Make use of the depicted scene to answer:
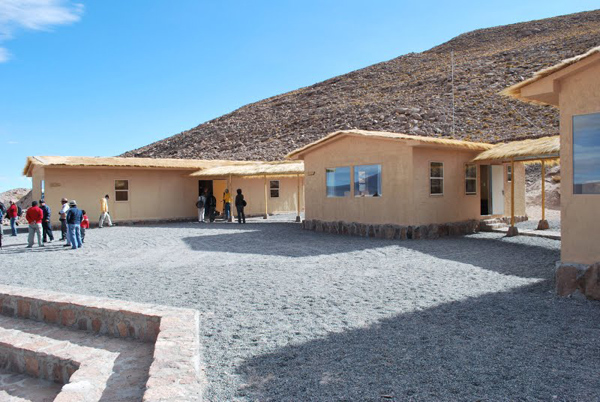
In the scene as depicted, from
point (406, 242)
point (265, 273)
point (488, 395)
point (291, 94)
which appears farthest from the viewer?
point (291, 94)

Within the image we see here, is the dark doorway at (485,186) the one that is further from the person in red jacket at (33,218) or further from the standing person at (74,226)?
the person in red jacket at (33,218)

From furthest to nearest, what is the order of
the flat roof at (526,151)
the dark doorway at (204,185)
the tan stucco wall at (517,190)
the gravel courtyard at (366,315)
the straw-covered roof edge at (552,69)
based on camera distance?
1. the dark doorway at (204,185)
2. the tan stucco wall at (517,190)
3. the flat roof at (526,151)
4. the straw-covered roof edge at (552,69)
5. the gravel courtyard at (366,315)

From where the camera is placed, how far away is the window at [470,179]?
15.3 metres

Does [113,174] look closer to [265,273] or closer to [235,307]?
[265,273]

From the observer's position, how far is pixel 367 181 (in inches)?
576

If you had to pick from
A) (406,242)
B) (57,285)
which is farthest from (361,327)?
(406,242)

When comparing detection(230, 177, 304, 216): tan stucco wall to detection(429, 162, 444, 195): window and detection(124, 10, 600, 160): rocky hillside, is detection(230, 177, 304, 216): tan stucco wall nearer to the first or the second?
detection(429, 162, 444, 195): window

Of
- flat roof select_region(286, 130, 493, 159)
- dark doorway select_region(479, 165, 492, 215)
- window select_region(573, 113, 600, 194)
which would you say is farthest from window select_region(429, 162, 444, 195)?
window select_region(573, 113, 600, 194)

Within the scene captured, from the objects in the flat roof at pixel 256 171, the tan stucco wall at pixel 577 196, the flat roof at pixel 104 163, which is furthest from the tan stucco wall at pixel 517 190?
the flat roof at pixel 104 163

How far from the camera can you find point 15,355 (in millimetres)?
5430

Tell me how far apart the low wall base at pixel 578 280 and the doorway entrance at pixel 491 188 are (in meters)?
9.46

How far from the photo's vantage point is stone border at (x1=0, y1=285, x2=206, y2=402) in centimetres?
356

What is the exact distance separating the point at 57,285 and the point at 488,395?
7073mm

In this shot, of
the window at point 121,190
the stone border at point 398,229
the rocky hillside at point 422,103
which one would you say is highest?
Answer: the rocky hillside at point 422,103
